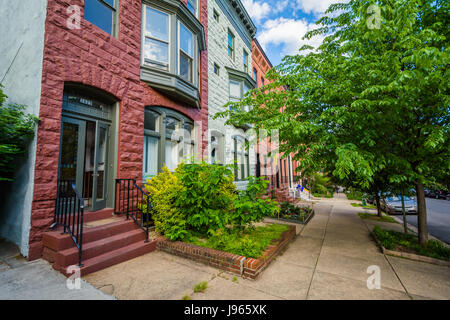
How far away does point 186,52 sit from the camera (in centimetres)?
769

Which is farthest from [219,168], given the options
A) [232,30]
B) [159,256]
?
[232,30]

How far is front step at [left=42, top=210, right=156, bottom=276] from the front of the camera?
11.4ft

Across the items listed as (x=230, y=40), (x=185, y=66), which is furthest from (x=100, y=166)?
(x=230, y=40)

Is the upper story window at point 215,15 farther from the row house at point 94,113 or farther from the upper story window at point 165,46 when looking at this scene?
the upper story window at point 165,46

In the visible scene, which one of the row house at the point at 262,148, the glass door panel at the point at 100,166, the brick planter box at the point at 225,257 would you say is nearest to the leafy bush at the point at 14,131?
the glass door panel at the point at 100,166

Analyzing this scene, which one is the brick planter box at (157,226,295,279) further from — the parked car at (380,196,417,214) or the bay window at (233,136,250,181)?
the parked car at (380,196,417,214)

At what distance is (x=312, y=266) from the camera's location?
13.6 ft

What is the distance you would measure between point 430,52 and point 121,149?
6355 millimetres

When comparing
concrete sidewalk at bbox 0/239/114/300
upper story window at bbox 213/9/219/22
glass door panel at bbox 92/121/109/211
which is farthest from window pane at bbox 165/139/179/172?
upper story window at bbox 213/9/219/22

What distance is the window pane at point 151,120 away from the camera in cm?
639

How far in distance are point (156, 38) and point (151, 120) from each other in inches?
104

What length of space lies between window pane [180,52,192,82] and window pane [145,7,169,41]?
0.93 m

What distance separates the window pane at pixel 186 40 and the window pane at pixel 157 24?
2.22ft

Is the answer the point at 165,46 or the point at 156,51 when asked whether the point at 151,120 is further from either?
the point at 165,46
